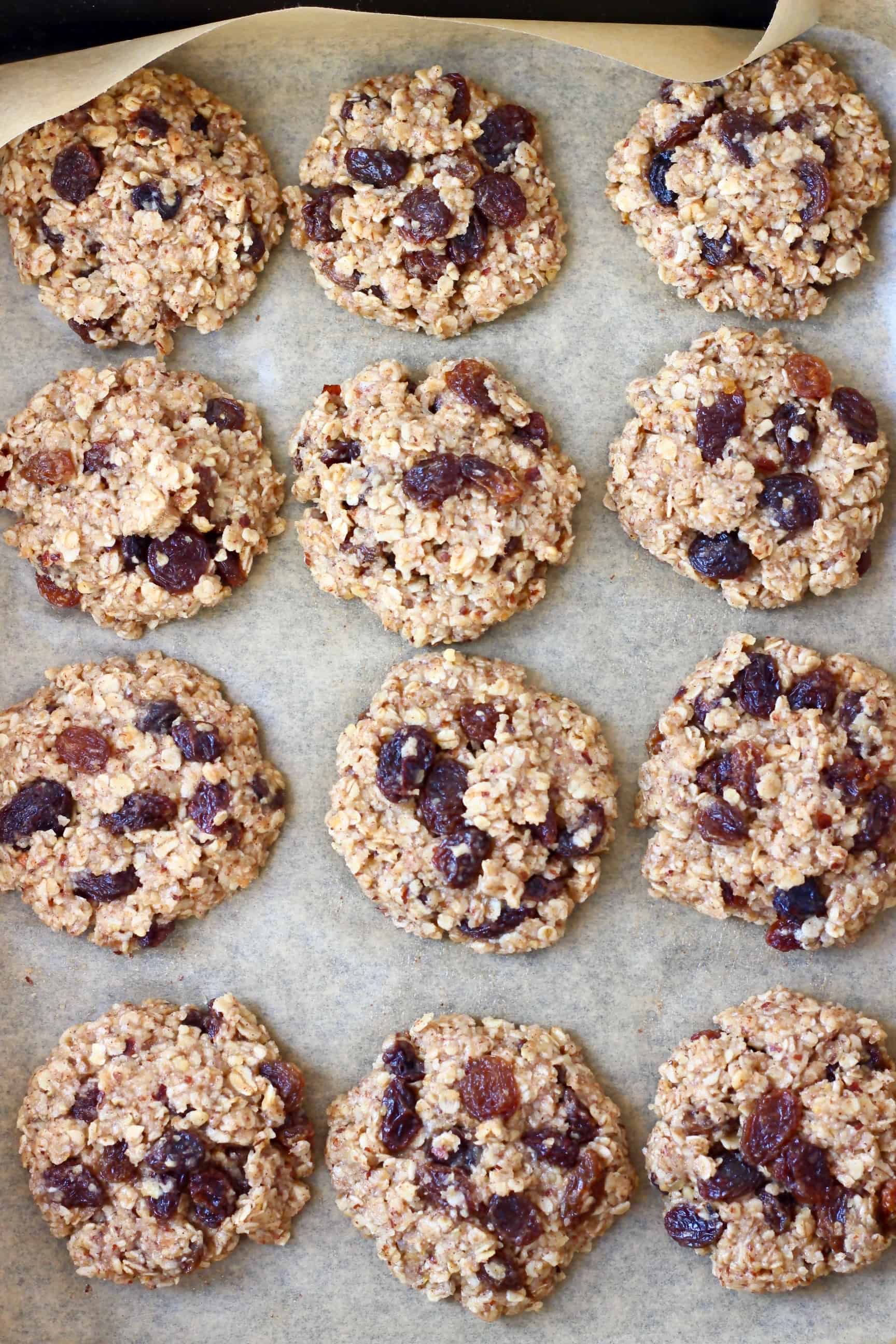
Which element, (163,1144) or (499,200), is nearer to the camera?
(163,1144)

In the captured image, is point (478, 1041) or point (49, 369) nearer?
point (478, 1041)

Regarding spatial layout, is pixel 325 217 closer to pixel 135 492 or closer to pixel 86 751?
pixel 135 492

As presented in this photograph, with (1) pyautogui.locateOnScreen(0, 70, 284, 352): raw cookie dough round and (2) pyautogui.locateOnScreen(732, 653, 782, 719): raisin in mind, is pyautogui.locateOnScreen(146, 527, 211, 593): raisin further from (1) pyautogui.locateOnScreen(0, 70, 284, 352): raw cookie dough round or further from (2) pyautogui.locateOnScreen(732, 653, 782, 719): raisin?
(2) pyautogui.locateOnScreen(732, 653, 782, 719): raisin

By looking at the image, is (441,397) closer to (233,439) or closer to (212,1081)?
(233,439)

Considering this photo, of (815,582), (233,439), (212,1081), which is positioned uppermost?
(233,439)

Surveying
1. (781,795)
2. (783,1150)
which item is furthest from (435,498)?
(783,1150)

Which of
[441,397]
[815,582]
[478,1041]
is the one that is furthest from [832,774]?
[441,397]
